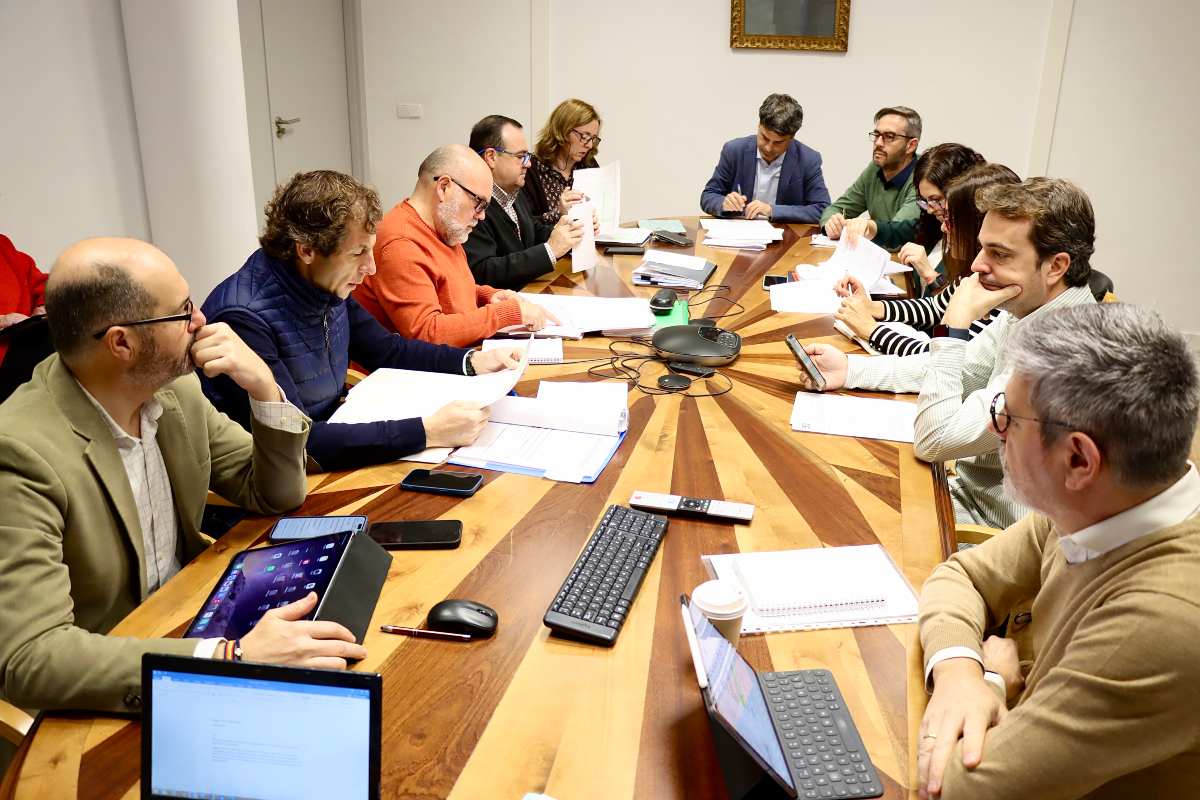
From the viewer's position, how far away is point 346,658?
1.32 meters

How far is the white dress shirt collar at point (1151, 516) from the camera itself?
1107 mm

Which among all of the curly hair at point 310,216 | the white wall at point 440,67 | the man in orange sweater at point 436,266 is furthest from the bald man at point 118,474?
the white wall at point 440,67

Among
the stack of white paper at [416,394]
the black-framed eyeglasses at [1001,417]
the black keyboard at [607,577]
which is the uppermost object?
the black-framed eyeglasses at [1001,417]

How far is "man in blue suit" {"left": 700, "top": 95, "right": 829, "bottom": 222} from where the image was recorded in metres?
4.63

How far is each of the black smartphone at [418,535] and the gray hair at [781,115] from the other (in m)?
3.52

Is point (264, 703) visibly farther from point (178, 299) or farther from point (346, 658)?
point (178, 299)

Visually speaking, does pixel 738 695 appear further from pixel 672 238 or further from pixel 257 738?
pixel 672 238

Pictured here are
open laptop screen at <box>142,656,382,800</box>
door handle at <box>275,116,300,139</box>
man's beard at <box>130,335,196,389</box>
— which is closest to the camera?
open laptop screen at <box>142,656,382,800</box>

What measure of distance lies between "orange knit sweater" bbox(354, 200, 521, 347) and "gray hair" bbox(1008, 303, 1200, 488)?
186 centimetres

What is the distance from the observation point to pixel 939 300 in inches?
120

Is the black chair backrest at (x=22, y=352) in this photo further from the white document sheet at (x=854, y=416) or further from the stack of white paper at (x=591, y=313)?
the white document sheet at (x=854, y=416)

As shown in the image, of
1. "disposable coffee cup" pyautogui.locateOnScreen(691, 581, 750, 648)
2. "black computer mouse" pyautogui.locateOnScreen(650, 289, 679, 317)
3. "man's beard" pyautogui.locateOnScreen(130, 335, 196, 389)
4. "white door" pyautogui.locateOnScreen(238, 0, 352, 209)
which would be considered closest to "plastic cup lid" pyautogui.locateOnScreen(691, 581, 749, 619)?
"disposable coffee cup" pyautogui.locateOnScreen(691, 581, 750, 648)

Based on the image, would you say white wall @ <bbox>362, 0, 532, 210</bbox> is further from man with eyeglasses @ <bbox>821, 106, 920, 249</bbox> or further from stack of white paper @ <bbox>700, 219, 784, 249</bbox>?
man with eyeglasses @ <bbox>821, 106, 920, 249</bbox>

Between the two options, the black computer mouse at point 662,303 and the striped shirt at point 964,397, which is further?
the black computer mouse at point 662,303
